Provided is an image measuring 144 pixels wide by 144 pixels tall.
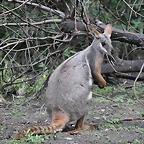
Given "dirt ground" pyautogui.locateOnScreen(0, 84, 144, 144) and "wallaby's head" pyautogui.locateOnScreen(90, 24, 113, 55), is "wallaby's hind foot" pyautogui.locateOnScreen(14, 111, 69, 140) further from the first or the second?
"wallaby's head" pyautogui.locateOnScreen(90, 24, 113, 55)

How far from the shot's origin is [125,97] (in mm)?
8039

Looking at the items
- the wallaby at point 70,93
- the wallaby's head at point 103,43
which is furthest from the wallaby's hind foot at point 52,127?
the wallaby's head at point 103,43

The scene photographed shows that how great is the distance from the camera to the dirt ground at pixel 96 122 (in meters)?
5.00

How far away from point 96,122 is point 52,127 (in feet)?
4.04

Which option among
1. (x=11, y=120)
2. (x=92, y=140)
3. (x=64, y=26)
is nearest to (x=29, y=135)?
(x=92, y=140)

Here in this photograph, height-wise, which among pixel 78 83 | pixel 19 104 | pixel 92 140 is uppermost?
pixel 78 83

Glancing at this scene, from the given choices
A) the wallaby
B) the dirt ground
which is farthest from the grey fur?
the dirt ground

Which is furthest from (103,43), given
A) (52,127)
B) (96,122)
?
(52,127)

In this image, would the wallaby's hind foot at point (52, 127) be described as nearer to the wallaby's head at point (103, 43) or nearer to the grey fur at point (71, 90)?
the grey fur at point (71, 90)

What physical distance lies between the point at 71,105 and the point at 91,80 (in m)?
0.45

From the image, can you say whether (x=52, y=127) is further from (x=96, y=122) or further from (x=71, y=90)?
(x=96, y=122)

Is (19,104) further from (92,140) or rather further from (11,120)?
(92,140)

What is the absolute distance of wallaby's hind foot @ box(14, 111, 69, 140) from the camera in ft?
15.8

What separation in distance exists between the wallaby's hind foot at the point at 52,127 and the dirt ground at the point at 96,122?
0.25 ft
